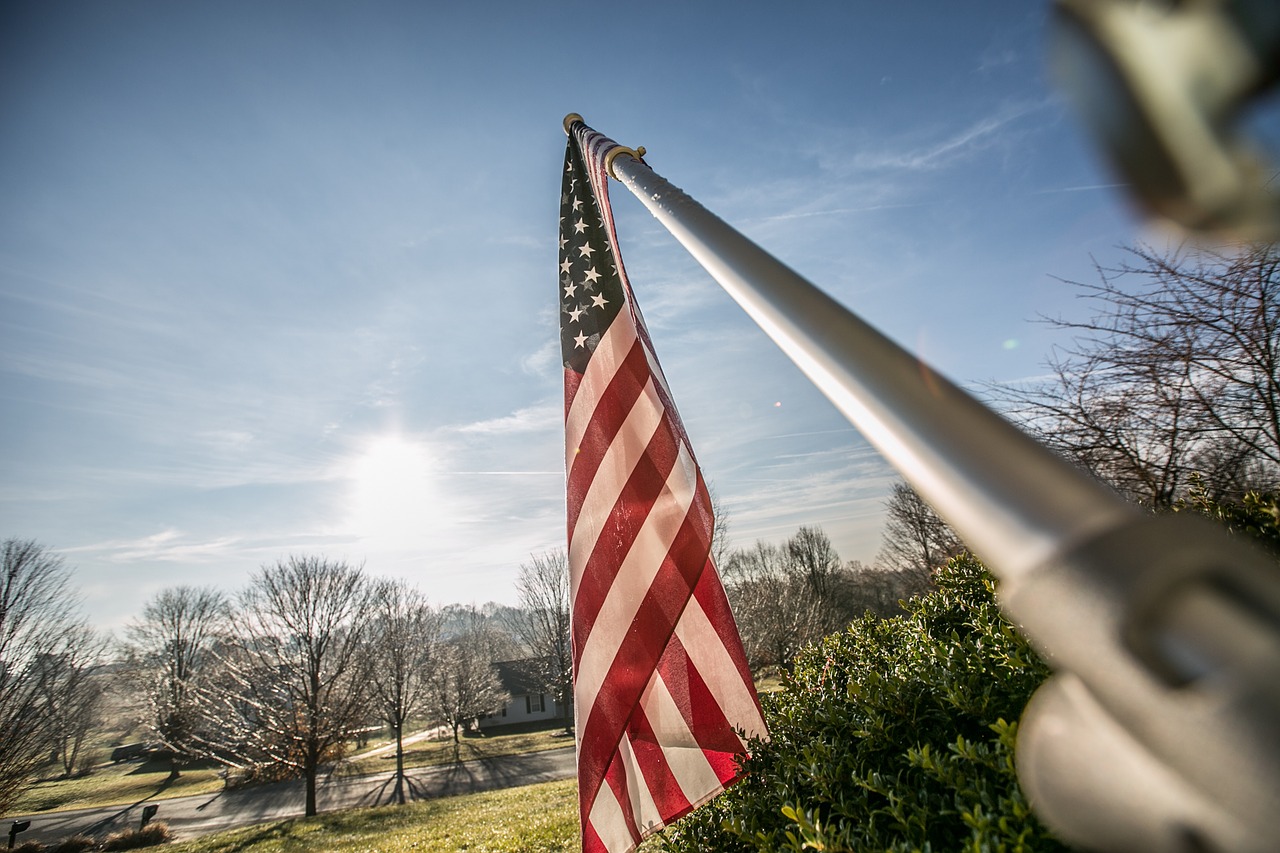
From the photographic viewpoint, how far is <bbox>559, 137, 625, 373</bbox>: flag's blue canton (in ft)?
13.4

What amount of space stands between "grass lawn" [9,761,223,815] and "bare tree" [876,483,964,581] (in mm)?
45857

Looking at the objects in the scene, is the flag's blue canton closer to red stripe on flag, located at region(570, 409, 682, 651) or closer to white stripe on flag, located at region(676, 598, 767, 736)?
red stripe on flag, located at region(570, 409, 682, 651)

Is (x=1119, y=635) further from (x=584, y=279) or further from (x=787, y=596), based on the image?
(x=787, y=596)

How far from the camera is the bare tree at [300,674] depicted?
983 inches

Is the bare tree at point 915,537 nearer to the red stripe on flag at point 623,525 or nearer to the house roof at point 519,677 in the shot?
the red stripe on flag at point 623,525

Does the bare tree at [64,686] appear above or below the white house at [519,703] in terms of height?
above

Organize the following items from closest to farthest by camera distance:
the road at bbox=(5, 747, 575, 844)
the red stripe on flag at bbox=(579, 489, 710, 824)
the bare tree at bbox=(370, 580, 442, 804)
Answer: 1. the red stripe on flag at bbox=(579, 489, 710, 824)
2. the road at bbox=(5, 747, 575, 844)
3. the bare tree at bbox=(370, 580, 442, 804)

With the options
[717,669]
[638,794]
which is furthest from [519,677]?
[717,669]

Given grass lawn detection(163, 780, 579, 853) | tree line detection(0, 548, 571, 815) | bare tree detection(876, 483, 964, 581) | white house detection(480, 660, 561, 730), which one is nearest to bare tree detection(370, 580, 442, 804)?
tree line detection(0, 548, 571, 815)

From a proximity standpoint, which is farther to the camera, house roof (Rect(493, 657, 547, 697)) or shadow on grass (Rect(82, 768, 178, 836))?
house roof (Rect(493, 657, 547, 697))

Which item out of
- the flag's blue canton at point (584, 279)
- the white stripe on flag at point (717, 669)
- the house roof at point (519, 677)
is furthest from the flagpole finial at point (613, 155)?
the house roof at point (519, 677)

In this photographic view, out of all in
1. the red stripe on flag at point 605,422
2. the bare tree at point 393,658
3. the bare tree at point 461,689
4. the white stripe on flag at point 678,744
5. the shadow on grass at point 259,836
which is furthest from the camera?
the bare tree at point 461,689

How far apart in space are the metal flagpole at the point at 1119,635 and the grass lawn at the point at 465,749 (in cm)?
4409

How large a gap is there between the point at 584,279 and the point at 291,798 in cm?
3958
